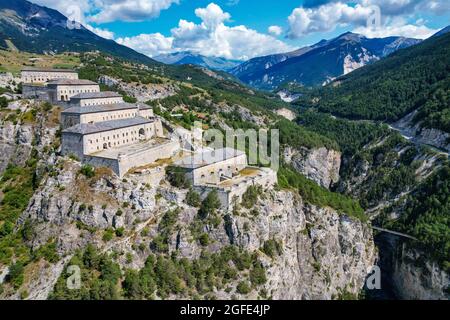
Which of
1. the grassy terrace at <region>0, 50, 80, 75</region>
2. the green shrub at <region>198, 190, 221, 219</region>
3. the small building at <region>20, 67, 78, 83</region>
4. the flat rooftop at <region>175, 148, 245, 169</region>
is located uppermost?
the grassy terrace at <region>0, 50, 80, 75</region>

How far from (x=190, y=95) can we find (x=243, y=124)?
74.6 ft

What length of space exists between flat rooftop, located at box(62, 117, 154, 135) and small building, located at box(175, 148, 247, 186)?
13343mm

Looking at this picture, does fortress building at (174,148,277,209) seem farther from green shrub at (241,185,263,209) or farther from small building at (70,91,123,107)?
small building at (70,91,123,107)

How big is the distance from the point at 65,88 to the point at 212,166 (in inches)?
1529

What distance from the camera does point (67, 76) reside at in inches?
3907

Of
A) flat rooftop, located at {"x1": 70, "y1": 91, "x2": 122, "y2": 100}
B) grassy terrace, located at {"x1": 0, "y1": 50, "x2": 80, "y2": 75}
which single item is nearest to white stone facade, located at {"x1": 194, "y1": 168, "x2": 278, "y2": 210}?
Answer: flat rooftop, located at {"x1": 70, "y1": 91, "x2": 122, "y2": 100}

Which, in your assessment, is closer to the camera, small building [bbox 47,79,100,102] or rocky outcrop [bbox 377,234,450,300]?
rocky outcrop [bbox 377,234,450,300]

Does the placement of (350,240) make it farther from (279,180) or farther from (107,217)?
(107,217)

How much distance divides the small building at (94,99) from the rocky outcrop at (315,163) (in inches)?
2488

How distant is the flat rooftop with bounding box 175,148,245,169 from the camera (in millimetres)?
64562

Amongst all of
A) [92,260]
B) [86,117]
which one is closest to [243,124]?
[86,117]

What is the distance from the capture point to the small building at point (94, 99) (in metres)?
76.9

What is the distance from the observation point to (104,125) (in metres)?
68.4

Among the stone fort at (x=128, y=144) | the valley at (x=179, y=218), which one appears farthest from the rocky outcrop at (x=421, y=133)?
the stone fort at (x=128, y=144)
